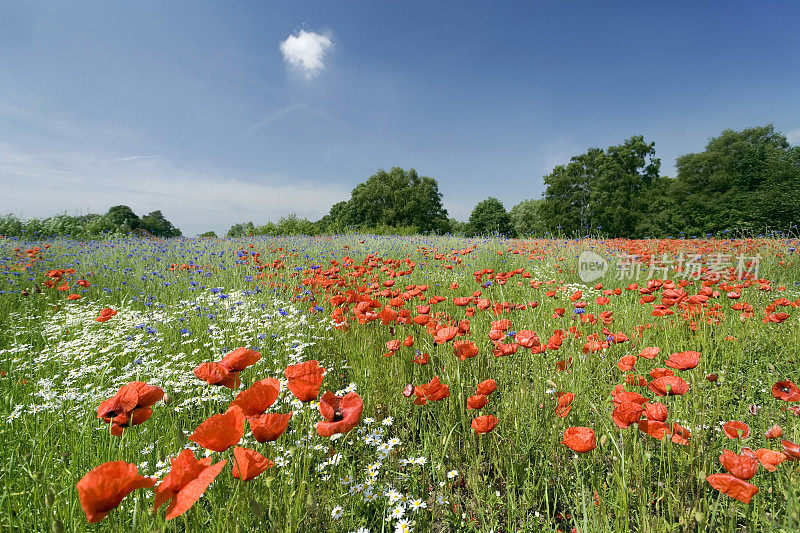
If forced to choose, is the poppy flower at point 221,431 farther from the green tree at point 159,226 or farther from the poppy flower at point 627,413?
the green tree at point 159,226

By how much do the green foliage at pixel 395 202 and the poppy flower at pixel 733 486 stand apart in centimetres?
3903

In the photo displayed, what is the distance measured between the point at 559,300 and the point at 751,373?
1981mm

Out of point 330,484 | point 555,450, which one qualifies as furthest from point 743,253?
point 330,484

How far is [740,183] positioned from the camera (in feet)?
94.7

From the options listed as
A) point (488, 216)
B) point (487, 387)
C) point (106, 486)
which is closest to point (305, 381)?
point (106, 486)

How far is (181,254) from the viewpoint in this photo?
26.6ft

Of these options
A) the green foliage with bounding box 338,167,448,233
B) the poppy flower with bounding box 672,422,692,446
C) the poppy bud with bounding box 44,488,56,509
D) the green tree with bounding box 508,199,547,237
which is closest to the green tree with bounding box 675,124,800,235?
the green tree with bounding box 508,199,547,237

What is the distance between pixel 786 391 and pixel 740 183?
4042 centimetres

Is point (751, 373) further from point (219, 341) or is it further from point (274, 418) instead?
point (219, 341)

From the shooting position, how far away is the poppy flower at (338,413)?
2.97ft

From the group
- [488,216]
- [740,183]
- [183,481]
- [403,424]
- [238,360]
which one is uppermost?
[740,183]

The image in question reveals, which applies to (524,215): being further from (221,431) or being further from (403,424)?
(221,431)

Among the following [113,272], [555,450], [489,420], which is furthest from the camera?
[113,272]

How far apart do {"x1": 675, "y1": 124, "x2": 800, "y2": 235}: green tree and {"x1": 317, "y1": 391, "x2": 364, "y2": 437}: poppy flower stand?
29.8 meters
